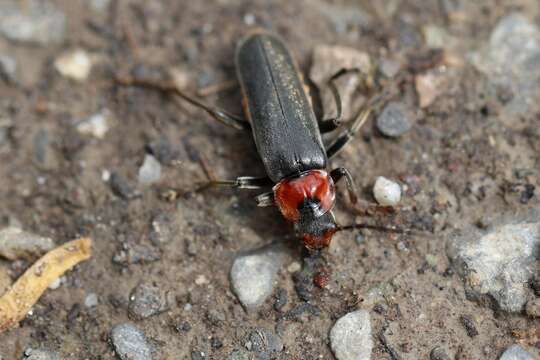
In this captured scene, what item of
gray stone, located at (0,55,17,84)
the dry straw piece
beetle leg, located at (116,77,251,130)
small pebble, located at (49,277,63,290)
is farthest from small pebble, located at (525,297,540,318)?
gray stone, located at (0,55,17,84)

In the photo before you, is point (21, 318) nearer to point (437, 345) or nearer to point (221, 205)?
point (221, 205)

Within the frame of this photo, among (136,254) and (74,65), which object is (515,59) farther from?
(74,65)

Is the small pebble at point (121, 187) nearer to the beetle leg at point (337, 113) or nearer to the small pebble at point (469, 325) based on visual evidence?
the beetle leg at point (337, 113)

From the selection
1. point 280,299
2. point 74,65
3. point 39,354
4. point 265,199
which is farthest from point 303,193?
point 74,65

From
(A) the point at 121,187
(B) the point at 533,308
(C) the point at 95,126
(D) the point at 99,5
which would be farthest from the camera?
(D) the point at 99,5

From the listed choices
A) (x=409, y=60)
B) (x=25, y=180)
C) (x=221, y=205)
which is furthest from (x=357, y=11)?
(x=25, y=180)

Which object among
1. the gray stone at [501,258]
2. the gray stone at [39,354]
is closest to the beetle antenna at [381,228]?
the gray stone at [501,258]
